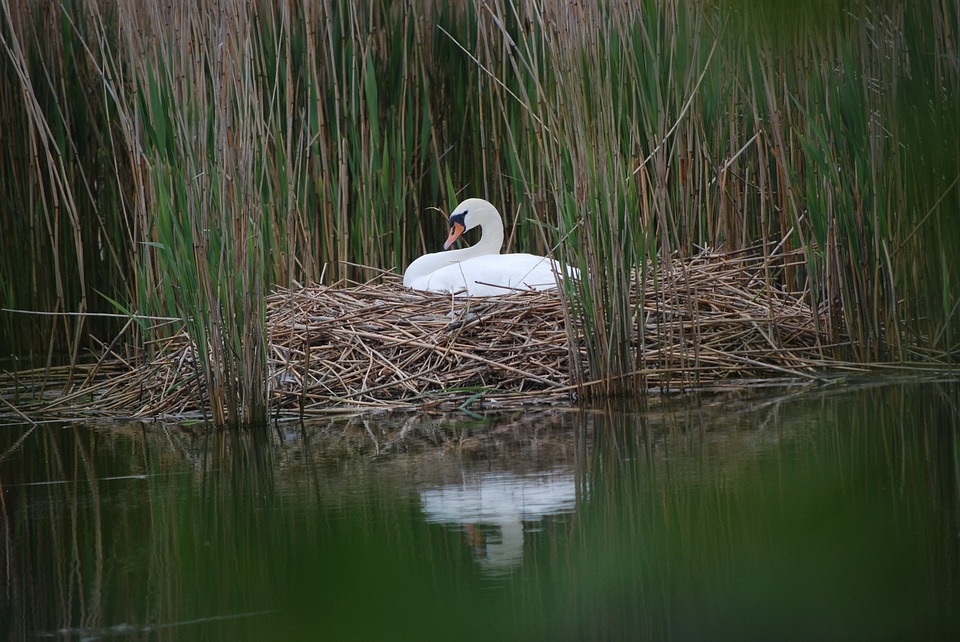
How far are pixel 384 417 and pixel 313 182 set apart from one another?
2051 millimetres

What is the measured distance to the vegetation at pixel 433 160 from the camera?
4.11 m

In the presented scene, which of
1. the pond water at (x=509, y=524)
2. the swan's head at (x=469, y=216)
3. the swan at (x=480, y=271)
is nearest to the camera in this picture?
the pond water at (x=509, y=524)

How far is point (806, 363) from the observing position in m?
4.69

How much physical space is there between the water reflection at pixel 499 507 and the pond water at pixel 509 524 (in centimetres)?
1

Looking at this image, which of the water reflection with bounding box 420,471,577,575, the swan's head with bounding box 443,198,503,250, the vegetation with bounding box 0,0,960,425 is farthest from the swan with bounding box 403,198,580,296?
the water reflection with bounding box 420,471,577,575

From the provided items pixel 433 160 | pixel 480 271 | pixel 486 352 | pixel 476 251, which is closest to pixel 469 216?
pixel 476 251

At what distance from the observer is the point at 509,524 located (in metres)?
2.63

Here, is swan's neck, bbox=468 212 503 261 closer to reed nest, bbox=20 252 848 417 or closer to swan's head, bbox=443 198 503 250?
swan's head, bbox=443 198 503 250

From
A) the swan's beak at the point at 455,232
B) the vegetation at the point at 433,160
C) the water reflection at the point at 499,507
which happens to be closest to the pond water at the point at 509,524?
the water reflection at the point at 499,507

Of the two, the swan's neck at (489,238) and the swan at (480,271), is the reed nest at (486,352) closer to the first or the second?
the swan at (480,271)

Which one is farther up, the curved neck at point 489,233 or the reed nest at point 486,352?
the curved neck at point 489,233

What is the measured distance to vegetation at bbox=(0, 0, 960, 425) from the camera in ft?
13.5

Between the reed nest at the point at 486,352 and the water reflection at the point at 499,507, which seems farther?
the reed nest at the point at 486,352

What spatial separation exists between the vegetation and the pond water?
0.42 meters
